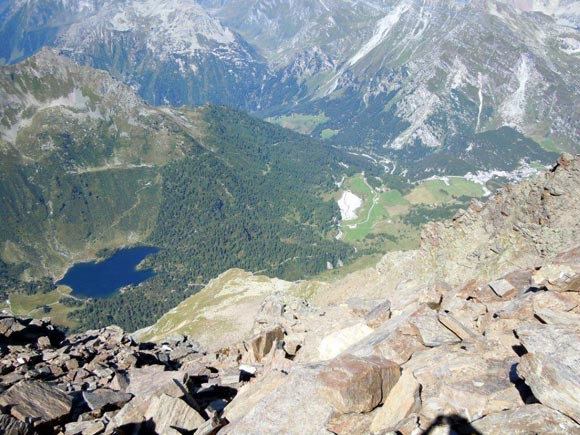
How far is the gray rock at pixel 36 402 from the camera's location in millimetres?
28328

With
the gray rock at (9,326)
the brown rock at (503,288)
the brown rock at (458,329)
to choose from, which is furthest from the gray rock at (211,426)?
the gray rock at (9,326)

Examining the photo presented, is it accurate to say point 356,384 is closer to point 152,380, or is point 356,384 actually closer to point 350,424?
point 350,424

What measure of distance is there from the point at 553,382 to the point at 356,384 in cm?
888

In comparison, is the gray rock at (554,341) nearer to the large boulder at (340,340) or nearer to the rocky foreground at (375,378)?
the rocky foreground at (375,378)

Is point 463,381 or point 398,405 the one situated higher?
point 398,405

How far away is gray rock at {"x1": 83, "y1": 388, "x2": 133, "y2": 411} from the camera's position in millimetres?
31609

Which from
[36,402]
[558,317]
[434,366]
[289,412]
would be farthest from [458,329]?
[36,402]

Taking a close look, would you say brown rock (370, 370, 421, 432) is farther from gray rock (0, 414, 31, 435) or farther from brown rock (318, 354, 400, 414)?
gray rock (0, 414, 31, 435)

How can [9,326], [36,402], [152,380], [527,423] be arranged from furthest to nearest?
[9,326] < [152,380] < [36,402] < [527,423]

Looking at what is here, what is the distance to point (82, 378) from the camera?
151ft

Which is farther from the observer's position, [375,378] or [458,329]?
[458,329]

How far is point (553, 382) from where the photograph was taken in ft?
65.1

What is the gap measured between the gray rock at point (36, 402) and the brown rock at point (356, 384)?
57.1 ft

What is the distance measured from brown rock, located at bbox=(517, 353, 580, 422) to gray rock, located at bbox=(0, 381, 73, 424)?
2710 centimetres
